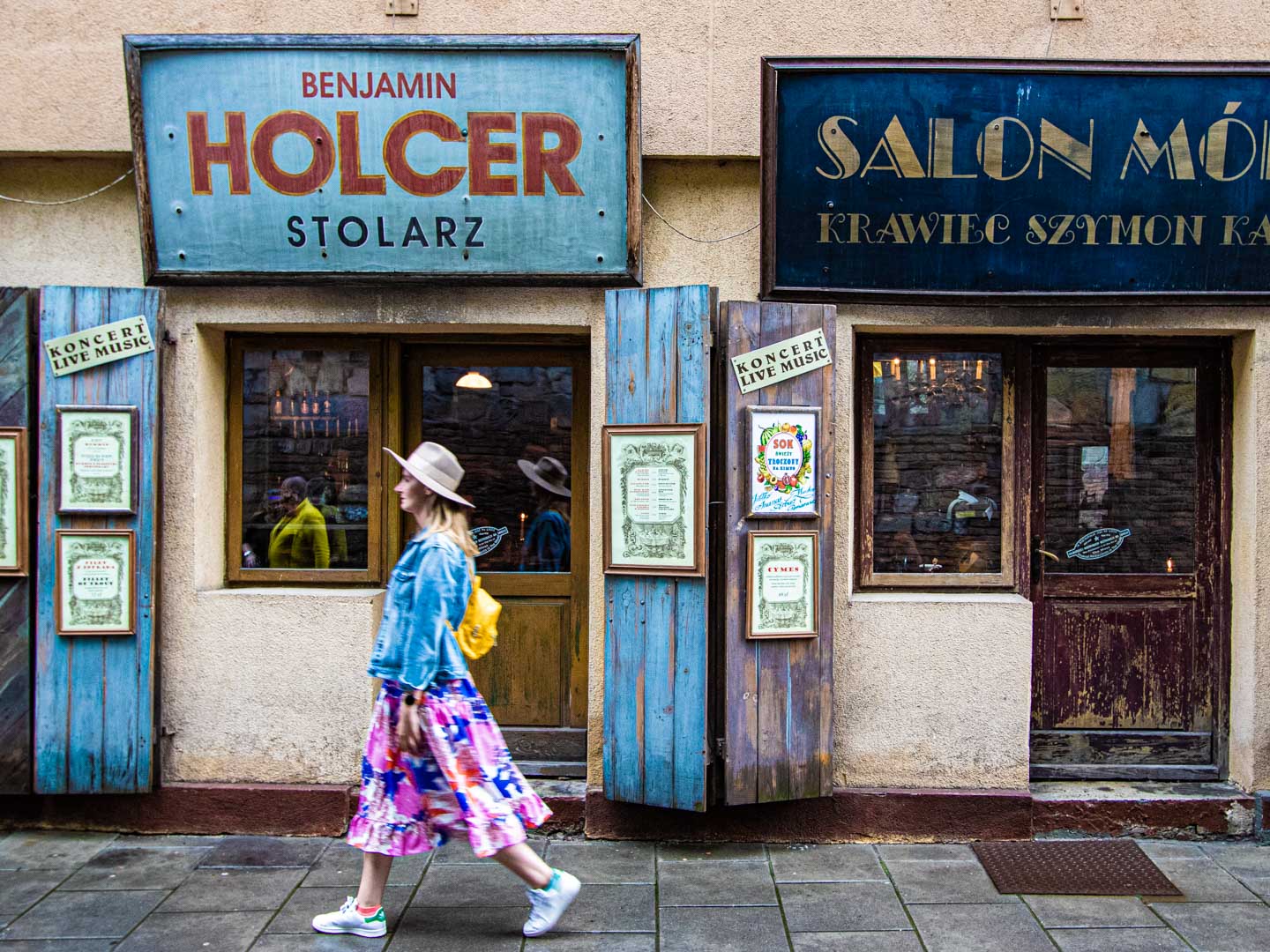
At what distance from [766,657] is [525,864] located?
1.58 m

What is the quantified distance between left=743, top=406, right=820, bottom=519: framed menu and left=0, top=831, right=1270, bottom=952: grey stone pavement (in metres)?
1.65

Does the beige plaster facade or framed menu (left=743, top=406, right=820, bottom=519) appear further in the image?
the beige plaster facade

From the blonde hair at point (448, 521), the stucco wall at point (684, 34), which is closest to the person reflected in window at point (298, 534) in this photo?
the blonde hair at point (448, 521)

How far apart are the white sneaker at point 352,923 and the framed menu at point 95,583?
1.90m

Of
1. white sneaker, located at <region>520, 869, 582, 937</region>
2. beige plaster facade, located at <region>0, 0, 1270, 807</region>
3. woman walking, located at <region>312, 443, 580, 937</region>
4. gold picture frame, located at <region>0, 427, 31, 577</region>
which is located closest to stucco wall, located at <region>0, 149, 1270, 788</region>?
beige plaster facade, located at <region>0, 0, 1270, 807</region>

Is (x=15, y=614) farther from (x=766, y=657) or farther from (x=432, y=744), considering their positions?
(x=766, y=657)

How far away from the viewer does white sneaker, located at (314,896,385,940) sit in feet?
13.3

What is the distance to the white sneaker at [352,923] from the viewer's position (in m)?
4.07

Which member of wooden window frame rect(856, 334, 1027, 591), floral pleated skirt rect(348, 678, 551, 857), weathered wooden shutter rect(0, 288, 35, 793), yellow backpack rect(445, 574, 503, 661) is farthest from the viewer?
wooden window frame rect(856, 334, 1027, 591)

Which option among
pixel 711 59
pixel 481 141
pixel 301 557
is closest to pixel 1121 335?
pixel 711 59

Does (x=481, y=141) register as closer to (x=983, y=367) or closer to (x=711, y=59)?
(x=711, y=59)

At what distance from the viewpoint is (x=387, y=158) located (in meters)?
5.07

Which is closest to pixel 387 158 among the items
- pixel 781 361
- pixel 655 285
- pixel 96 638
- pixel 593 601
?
pixel 655 285

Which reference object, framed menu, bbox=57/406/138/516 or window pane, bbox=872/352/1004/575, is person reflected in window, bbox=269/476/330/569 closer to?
framed menu, bbox=57/406/138/516
